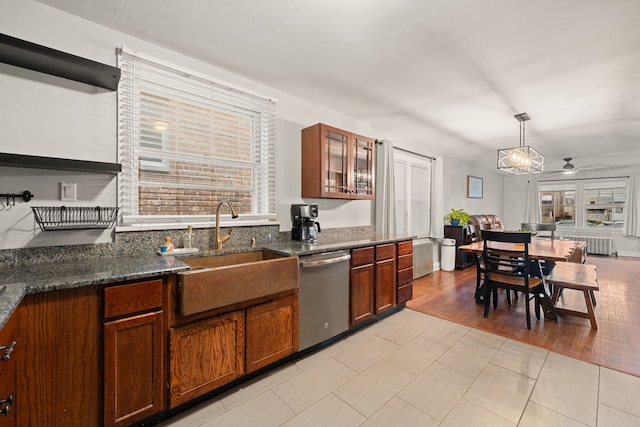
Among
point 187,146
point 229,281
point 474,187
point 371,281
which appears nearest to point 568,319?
point 371,281

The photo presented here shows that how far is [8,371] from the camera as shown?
108cm

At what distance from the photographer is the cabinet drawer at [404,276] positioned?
3139mm

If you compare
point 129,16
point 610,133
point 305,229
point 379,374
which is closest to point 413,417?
point 379,374

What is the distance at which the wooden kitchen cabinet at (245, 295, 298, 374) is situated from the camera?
Answer: 191 centimetres

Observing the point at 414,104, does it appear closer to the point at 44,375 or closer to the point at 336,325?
the point at 336,325

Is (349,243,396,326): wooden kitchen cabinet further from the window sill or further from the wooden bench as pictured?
the wooden bench

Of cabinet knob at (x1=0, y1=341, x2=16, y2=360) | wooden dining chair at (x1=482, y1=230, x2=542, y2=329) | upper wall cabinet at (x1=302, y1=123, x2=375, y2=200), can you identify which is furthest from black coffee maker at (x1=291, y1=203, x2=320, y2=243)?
cabinet knob at (x1=0, y1=341, x2=16, y2=360)

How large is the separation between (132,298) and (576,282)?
381 centimetres

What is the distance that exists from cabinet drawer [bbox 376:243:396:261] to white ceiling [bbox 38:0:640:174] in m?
1.68

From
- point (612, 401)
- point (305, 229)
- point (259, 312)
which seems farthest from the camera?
point (305, 229)

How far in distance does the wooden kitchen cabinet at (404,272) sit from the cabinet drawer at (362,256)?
1.74ft

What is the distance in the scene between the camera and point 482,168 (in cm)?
744

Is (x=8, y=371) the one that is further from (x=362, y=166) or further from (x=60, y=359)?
(x=362, y=166)

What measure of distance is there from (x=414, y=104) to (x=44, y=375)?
12.6ft
